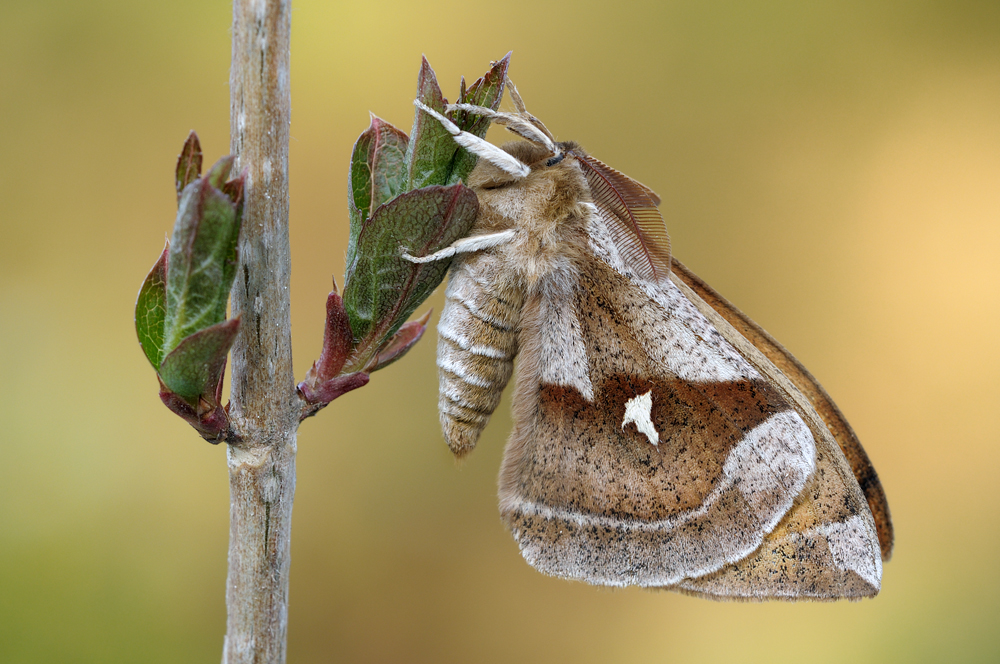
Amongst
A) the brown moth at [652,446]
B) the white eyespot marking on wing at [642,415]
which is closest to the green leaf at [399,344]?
the brown moth at [652,446]

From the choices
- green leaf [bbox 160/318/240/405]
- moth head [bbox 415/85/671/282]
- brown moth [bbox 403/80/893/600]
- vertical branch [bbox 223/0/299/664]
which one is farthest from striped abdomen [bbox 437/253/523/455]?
green leaf [bbox 160/318/240/405]

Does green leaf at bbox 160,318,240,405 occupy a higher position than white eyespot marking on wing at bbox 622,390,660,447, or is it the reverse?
green leaf at bbox 160,318,240,405

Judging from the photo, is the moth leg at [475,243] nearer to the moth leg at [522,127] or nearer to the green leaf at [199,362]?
the moth leg at [522,127]

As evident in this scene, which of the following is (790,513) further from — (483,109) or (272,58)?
(272,58)

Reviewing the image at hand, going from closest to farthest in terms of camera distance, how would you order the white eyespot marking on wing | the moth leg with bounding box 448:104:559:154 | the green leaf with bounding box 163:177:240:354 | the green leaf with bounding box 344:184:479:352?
the green leaf with bounding box 163:177:240:354
the green leaf with bounding box 344:184:479:352
the moth leg with bounding box 448:104:559:154
the white eyespot marking on wing

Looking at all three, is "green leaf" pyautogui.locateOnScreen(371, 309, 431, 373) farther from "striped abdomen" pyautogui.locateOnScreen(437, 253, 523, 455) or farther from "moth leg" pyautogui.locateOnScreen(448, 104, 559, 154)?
"moth leg" pyautogui.locateOnScreen(448, 104, 559, 154)

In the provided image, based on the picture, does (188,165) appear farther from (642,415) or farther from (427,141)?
(642,415)

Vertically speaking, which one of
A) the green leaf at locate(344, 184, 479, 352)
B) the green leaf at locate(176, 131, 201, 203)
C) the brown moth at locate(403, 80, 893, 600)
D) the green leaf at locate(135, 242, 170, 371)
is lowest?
the brown moth at locate(403, 80, 893, 600)
